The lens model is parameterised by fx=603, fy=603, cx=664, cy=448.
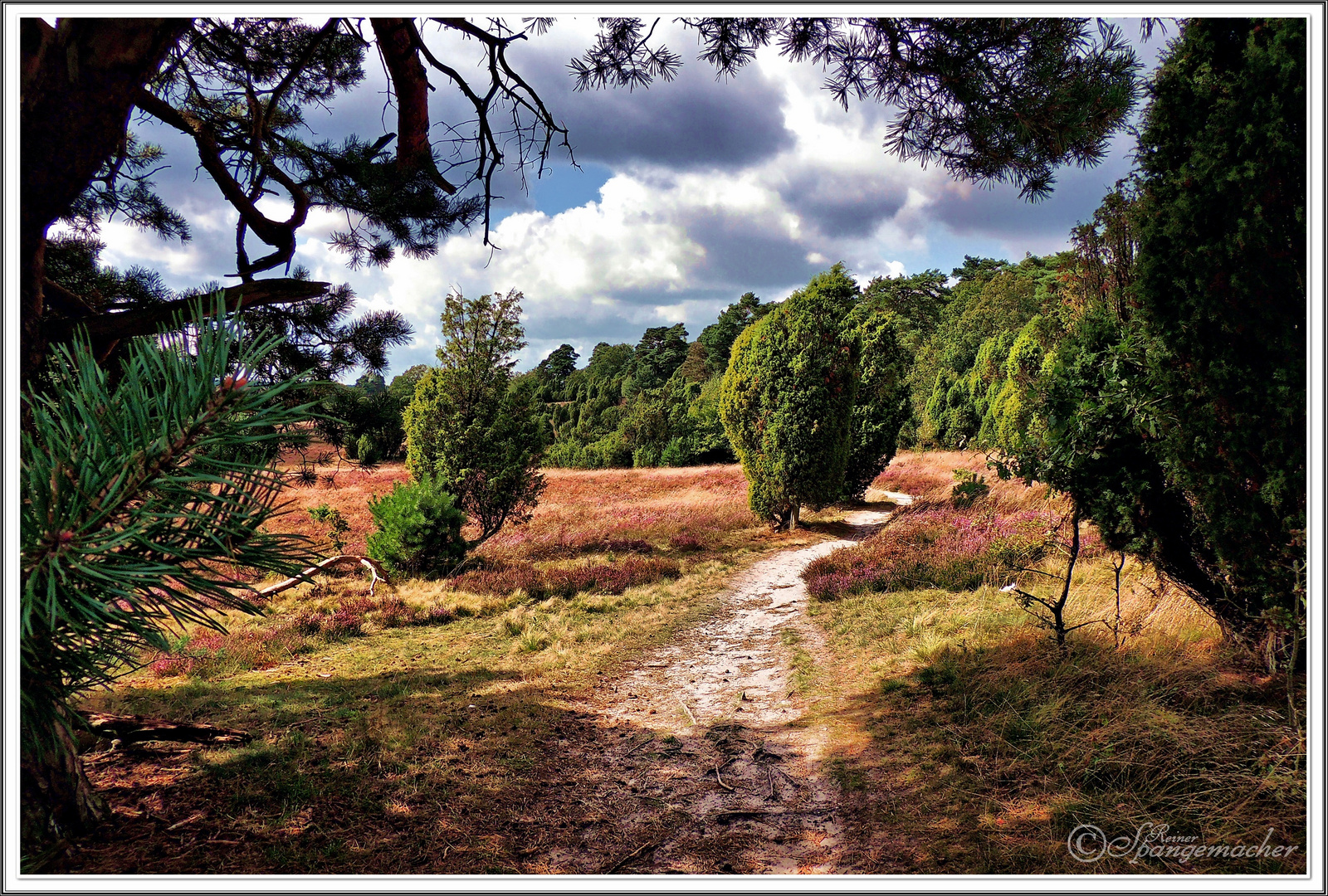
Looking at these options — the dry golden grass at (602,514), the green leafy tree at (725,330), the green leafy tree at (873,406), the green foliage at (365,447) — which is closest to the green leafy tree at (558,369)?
the green leafy tree at (725,330)

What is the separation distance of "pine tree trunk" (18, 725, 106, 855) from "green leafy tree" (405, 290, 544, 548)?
8.34 meters

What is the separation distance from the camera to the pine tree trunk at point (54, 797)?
6.74 ft

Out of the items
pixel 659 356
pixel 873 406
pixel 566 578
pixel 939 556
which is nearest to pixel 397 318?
pixel 566 578

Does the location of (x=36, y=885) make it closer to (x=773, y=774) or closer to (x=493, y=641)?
(x=773, y=774)

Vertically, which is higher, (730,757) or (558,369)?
(558,369)

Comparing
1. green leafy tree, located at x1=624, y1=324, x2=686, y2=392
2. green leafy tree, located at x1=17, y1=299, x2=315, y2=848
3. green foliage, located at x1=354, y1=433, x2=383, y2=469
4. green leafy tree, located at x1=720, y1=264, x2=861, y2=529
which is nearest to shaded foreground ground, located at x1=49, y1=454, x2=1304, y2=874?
green leafy tree, located at x1=17, y1=299, x2=315, y2=848

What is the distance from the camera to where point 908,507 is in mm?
13352

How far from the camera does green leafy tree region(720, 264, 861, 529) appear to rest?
12.3m

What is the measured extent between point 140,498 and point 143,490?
26 mm

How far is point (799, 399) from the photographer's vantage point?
12.2 meters

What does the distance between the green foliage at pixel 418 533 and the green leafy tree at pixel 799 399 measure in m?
6.28

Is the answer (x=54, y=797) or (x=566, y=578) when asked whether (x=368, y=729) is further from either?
(x=566, y=578)

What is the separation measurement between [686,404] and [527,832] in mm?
38655

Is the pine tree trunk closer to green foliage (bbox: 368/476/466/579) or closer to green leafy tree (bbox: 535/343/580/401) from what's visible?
green foliage (bbox: 368/476/466/579)
